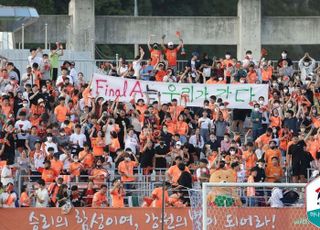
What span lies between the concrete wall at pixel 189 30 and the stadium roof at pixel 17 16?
1475mm

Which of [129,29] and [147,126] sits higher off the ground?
[129,29]

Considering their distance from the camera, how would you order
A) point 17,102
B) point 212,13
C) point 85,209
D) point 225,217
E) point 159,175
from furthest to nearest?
point 212,13
point 17,102
point 159,175
point 85,209
point 225,217

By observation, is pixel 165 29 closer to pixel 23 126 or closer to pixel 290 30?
pixel 290 30

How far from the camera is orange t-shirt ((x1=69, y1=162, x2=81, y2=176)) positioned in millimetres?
34156

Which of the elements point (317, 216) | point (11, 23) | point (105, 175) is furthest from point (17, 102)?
point (317, 216)

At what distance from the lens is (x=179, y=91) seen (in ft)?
129

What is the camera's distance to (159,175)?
3456 cm

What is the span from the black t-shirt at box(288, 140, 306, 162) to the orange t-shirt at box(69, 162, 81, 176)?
522 centimetres

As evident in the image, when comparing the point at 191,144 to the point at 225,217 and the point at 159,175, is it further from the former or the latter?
the point at 225,217

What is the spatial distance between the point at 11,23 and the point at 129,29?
414cm

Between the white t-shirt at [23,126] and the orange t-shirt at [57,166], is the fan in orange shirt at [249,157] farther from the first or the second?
the white t-shirt at [23,126]

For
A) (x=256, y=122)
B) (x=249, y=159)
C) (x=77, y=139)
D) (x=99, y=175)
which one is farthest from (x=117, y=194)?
(x=256, y=122)

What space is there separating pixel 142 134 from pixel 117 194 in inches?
147

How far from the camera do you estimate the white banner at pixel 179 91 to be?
38.8m
